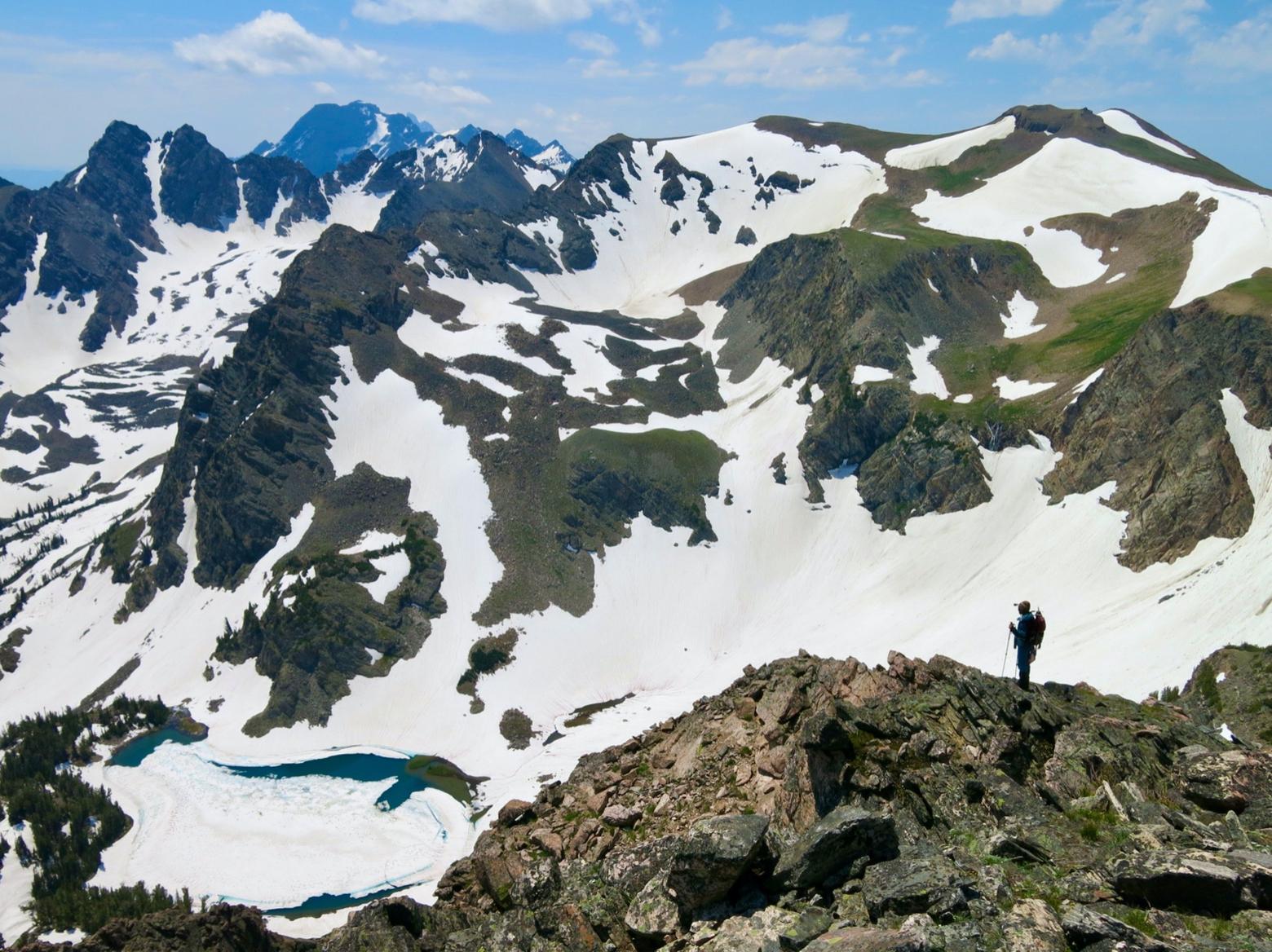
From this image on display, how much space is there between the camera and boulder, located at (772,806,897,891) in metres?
16.0

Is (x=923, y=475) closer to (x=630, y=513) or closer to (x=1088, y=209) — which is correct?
(x=630, y=513)

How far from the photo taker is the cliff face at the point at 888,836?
13.5 metres

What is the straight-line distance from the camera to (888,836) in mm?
16266

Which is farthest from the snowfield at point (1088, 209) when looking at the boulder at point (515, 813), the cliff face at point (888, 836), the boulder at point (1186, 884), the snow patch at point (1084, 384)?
the boulder at point (1186, 884)

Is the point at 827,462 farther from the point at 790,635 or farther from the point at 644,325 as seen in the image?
the point at 644,325

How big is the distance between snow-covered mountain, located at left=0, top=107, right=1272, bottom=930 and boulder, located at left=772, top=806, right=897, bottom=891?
62411 mm

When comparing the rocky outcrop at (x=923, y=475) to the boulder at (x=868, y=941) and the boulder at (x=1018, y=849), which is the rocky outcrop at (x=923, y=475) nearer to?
the boulder at (x=1018, y=849)

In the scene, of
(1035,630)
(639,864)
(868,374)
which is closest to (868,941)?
(639,864)

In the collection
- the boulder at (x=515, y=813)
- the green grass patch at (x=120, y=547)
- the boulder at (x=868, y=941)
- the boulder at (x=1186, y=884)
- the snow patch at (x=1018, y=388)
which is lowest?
the boulder at (x=1186, y=884)

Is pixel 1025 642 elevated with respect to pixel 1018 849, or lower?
elevated

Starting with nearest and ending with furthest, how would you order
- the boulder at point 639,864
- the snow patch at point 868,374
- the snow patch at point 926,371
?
the boulder at point 639,864 → the snow patch at point 926,371 → the snow patch at point 868,374

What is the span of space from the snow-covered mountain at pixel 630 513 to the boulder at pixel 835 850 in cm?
6241

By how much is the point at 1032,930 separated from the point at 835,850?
4098 millimetres

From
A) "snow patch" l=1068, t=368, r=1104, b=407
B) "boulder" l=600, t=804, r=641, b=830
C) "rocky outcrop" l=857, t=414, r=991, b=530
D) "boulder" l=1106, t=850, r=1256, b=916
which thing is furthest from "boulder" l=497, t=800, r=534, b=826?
"snow patch" l=1068, t=368, r=1104, b=407
